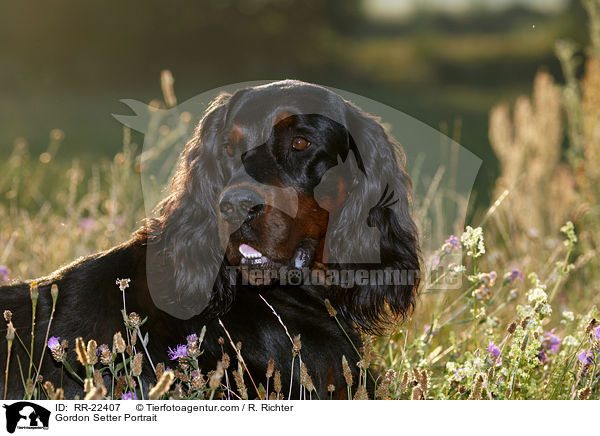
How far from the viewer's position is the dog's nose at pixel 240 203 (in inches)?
98.7

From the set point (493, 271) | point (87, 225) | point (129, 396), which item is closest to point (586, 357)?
point (493, 271)

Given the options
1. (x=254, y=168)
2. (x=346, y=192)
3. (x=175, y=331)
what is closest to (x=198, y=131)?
(x=254, y=168)

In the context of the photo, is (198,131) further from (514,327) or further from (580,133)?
(580,133)

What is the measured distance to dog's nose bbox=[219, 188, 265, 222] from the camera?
2506 mm

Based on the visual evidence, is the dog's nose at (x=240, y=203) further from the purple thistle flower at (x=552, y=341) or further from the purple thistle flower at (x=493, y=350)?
the purple thistle flower at (x=552, y=341)

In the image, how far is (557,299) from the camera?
14.4 ft

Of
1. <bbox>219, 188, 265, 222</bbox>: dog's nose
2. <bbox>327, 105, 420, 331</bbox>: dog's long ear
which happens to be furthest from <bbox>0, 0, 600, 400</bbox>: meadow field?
<bbox>219, 188, 265, 222</bbox>: dog's nose

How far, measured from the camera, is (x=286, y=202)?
2615mm

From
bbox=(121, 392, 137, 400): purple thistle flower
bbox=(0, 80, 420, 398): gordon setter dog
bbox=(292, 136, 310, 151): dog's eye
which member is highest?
bbox=(292, 136, 310, 151): dog's eye

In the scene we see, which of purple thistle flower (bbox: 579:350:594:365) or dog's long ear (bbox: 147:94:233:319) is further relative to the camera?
dog's long ear (bbox: 147:94:233:319)
